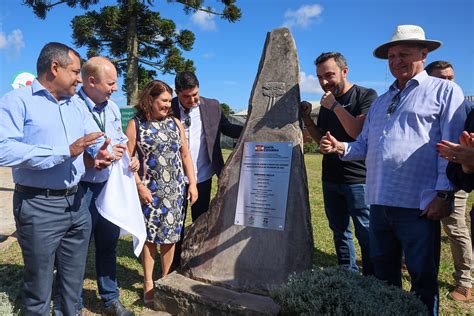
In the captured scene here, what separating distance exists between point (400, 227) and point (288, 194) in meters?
0.99

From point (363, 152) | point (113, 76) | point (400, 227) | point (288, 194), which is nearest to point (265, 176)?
point (288, 194)

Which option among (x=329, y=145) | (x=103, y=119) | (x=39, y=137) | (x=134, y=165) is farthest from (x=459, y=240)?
(x=39, y=137)

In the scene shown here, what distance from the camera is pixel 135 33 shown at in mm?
13297

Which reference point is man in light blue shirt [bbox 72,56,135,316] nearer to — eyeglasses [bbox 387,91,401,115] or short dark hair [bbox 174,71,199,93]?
short dark hair [bbox 174,71,199,93]

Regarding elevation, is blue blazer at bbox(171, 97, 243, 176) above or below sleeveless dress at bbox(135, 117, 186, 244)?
above

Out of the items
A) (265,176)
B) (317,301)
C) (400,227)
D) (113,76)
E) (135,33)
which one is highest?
(135,33)

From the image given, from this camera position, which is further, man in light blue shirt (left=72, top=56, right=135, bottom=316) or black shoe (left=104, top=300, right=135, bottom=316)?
black shoe (left=104, top=300, right=135, bottom=316)

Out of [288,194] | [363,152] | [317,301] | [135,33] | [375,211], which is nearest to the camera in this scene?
[317,301]

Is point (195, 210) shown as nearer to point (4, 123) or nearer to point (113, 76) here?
point (113, 76)

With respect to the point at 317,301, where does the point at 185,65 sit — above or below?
above

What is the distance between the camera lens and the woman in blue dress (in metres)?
3.30

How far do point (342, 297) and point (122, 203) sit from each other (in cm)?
177

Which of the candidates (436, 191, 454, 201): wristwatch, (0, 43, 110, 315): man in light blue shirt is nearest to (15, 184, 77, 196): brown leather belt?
(0, 43, 110, 315): man in light blue shirt

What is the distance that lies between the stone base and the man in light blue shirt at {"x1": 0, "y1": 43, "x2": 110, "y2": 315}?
935mm
